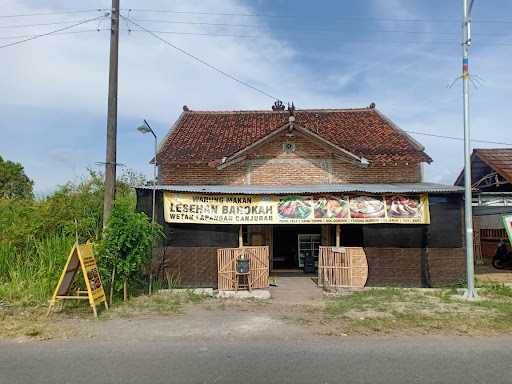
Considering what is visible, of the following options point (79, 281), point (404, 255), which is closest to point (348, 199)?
point (404, 255)

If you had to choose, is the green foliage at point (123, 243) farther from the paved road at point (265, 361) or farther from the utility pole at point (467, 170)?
the utility pole at point (467, 170)

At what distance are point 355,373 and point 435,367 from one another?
114 cm

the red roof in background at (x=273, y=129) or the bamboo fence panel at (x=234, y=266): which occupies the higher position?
the red roof in background at (x=273, y=129)

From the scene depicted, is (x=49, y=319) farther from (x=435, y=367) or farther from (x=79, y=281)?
(x=435, y=367)

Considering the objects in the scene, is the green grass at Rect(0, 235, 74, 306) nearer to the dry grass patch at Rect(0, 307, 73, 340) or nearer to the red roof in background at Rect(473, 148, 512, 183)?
the dry grass patch at Rect(0, 307, 73, 340)

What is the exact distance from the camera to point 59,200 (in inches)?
494

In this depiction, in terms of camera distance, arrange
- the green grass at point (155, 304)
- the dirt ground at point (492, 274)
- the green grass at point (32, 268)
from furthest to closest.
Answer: the dirt ground at point (492, 274)
the green grass at point (32, 268)
the green grass at point (155, 304)

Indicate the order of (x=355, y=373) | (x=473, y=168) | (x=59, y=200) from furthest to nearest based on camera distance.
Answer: (x=473, y=168), (x=59, y=200), (x=355, y=373)

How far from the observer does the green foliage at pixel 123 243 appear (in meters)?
8.89

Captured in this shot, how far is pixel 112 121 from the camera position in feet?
33.1

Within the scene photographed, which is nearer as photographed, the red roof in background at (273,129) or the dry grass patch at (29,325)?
the dry grass patch at (29,325)

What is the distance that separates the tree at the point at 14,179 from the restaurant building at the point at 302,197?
25008 millimetres

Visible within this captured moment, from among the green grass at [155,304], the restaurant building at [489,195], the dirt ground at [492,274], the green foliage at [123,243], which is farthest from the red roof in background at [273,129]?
the green grass at [155,304]

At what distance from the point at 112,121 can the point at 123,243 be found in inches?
131
